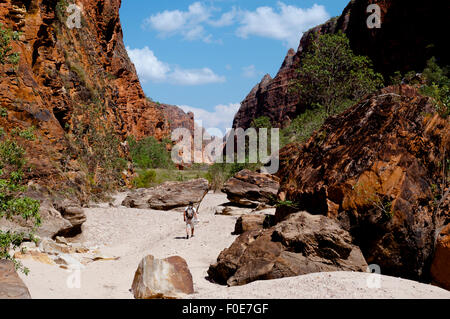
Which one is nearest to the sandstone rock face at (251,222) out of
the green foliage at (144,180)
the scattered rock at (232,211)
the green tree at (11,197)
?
the scattered rock at (232,211)

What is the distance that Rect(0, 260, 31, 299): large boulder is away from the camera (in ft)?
12.1

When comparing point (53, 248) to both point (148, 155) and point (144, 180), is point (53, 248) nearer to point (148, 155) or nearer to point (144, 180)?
point (144, 180)

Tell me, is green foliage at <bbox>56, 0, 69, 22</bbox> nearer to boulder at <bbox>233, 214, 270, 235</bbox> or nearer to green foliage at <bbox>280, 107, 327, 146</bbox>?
green foliage at <bbox>280, 107, 327, 146</bbox>

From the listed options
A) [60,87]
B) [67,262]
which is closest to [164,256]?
[67,262]

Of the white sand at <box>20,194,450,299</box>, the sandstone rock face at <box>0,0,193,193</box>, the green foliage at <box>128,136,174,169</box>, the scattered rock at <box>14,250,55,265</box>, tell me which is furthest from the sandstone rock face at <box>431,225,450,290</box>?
the green foliage at <box>128,136,174,169</box>

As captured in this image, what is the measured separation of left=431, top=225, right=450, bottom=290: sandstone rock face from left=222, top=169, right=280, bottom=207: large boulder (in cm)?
1003

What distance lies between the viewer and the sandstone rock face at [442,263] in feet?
16.2

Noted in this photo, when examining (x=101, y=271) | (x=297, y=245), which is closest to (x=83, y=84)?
(x=101, y=271)

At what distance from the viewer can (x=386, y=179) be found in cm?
578

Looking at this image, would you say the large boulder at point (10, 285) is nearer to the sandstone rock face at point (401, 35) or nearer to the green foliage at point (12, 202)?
the green foliage at point (12, 202)

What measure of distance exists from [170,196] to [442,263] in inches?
492

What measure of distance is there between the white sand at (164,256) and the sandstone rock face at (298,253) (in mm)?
427
